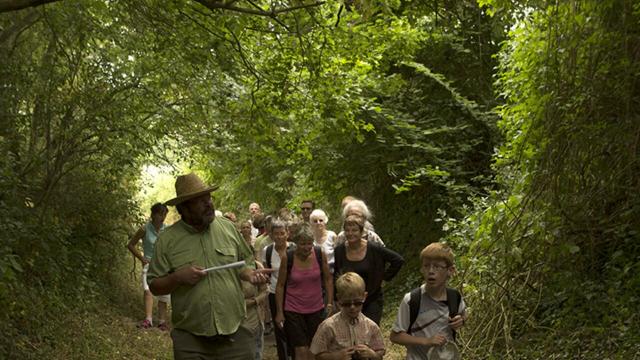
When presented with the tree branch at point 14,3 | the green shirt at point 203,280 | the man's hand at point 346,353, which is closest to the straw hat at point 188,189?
the green shirt at point 203,280

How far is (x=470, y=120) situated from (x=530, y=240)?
719 centimetres

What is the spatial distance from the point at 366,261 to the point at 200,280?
277 cm

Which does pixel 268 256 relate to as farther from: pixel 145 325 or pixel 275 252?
pixel 145 325

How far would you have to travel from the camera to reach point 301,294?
30.7 feet

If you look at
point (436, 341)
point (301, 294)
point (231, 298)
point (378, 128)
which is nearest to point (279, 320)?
point (301, 294)

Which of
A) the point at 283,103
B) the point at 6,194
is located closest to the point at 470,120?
the point at 283,103

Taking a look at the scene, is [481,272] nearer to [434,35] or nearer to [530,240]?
[530,240]

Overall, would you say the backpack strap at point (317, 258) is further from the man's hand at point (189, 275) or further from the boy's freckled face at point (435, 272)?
the man's hand at point (189, 275)

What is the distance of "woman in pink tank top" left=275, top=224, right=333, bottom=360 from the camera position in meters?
9.37

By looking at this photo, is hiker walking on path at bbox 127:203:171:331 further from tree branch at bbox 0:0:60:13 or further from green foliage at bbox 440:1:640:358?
tree branch at bbox 0:0:60:13

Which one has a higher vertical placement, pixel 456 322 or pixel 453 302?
pixel 453 302

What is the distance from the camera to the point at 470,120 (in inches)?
665

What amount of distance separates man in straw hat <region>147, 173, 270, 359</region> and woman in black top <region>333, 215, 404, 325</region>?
7.35 feet

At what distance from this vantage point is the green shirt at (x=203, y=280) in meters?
6.30
